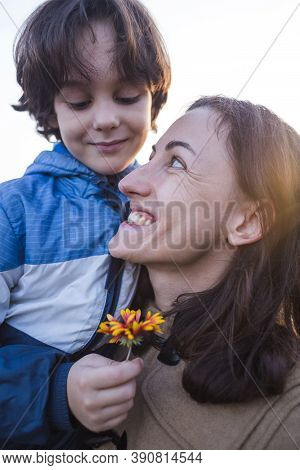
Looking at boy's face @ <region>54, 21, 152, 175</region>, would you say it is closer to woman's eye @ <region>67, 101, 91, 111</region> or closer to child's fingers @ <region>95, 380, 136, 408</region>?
woman's eye @ <region>67, 101, 91, 111</region>

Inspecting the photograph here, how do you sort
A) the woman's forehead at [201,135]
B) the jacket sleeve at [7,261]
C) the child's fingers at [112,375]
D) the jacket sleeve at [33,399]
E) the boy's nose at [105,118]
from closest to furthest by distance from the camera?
the child's fingers at [112,375], the jacket sleeve at [33,399], the jacket sleeve at [7,261], the woman's forehead at [201,135], the boy's nose at [105,118]

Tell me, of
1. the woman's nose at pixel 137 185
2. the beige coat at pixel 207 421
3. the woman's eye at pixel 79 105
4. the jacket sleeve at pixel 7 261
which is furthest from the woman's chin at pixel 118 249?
the woman's eye at pixel 79 105

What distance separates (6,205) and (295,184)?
101cm

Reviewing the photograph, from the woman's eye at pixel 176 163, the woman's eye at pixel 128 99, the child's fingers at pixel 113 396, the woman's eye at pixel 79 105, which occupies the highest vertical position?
the woman's eye at pixel 128 99

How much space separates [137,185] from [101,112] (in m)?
0.35

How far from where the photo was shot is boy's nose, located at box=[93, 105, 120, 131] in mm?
1596

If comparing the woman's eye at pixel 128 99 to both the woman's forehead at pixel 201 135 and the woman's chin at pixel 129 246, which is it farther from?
the woman's chin at pixel 129 246

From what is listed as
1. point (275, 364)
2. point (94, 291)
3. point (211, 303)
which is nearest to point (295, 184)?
point (211, 303)

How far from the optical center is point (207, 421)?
1188 millimetres

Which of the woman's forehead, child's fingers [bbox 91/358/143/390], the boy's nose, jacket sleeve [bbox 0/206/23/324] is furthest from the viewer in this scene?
the boy's nose

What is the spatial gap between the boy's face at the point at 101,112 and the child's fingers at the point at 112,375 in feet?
2.73

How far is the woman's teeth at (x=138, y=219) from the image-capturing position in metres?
1.46

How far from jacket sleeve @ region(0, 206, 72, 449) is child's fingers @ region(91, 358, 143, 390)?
0.55 ft

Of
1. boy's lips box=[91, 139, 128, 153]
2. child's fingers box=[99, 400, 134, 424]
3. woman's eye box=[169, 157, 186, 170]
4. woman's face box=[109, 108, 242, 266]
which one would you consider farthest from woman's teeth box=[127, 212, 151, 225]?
child's fingers box=[99, 400, 134, 424]
